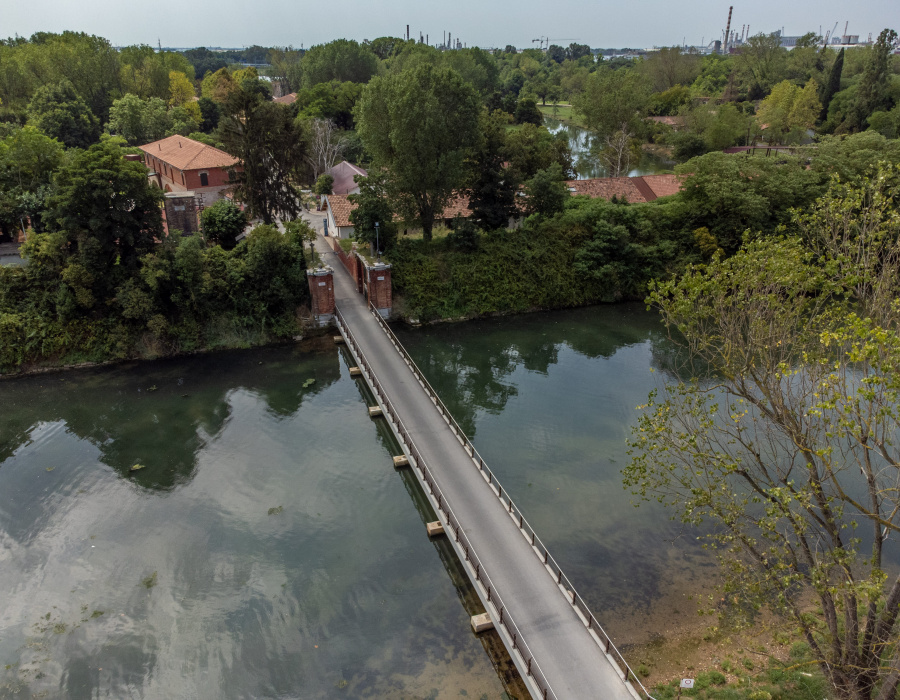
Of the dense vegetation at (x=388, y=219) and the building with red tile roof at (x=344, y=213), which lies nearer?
the dense vegetation at (x=388, y=219)

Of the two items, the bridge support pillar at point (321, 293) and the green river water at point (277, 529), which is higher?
the bridge support pillar at point (321, 293)

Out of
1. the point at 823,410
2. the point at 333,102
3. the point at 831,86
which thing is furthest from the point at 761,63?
the point at 823,410

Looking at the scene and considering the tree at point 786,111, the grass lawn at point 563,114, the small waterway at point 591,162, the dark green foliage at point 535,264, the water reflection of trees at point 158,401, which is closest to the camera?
the water reflection of trees at point 158,401

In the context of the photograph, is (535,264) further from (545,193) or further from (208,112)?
(208,112)

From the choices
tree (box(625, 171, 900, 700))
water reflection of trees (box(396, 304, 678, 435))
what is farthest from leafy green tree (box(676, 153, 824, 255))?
tree (box(625, 171, 900, 700))

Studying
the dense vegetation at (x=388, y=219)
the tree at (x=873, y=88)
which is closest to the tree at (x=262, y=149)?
the dense vegetation at (x=388, y=219)

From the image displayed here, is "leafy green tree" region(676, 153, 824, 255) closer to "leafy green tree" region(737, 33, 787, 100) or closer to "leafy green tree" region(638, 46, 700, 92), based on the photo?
"leafy green tree" region(737, 33, 787, 100)

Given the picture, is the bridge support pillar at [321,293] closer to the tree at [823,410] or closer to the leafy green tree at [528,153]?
the leafy green tree at [528,153]
